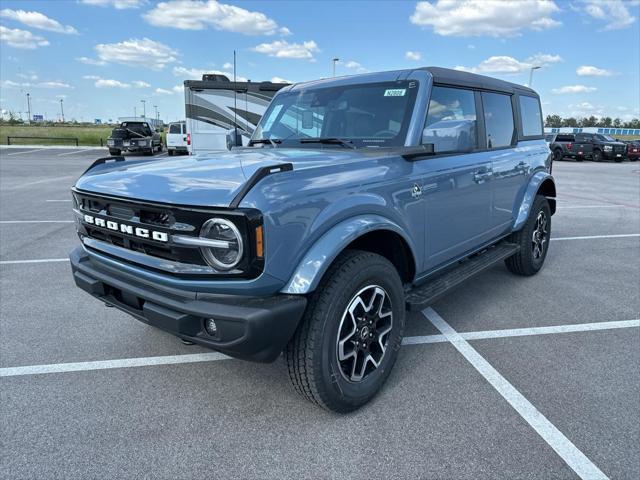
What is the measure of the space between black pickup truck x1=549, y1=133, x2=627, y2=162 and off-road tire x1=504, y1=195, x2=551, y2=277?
26309mm

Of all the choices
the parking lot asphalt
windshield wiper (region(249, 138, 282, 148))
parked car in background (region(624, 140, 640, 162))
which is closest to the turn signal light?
the parking lot asphalt

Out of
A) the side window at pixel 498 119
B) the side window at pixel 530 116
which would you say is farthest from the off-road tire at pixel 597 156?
the side window at pixel 498 119

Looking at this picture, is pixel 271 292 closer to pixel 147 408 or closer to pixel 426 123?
pixel 147 408

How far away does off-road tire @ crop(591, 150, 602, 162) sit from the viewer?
92.5 feet

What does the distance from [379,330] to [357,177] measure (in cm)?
95

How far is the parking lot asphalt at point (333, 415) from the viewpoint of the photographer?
227 centimetres

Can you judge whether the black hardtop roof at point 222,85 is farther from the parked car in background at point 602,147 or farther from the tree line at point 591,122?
the tree line at point 591,122

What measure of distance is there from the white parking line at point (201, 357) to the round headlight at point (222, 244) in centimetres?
135

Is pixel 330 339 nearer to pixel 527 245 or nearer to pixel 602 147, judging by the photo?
pixel 527 245

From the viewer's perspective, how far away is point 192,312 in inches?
86.0

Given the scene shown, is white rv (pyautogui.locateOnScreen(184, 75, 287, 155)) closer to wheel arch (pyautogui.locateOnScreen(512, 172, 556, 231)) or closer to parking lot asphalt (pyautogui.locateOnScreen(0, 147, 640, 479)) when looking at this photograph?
wheel arch (pyautogui.locateOnScreen(512, 172, 556, 231))

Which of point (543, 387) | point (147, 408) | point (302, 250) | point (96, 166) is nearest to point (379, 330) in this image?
point (302, 250)

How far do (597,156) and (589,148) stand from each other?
0.81 meters

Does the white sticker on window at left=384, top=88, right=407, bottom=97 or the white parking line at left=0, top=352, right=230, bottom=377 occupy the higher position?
the white sticker on window at left=384, top=88, right=407, bottom=97
